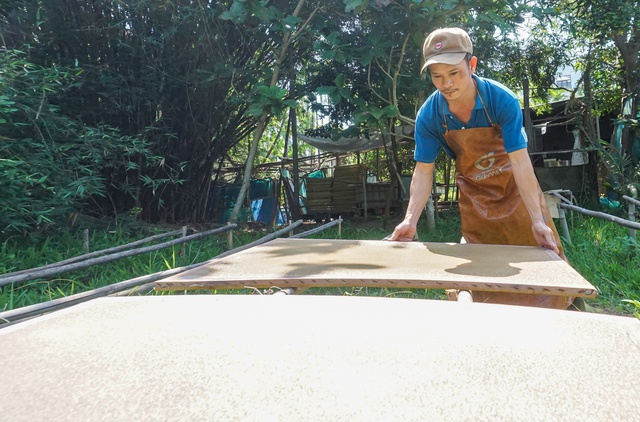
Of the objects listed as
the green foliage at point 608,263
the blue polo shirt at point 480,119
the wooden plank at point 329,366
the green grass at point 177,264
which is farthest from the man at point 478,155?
the green foliage at point 608,263

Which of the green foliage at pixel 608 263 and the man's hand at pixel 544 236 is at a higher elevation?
the man's hand at pixel 544 236

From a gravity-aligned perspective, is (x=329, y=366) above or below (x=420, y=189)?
below

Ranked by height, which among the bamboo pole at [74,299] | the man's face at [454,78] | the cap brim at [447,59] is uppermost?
the cap brim at [447,59]

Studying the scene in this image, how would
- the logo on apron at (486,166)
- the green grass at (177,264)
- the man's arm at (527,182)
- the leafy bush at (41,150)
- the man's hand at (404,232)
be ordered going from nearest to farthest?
1. the man's arm at (527,182)
2. the man's hand at (404,232)
3. the logo on apron at (486,166)
4. the green grass at (177,264)
5. the leafy bush at (41,150)

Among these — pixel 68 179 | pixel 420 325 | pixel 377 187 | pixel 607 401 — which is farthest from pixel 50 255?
pixel 377 187

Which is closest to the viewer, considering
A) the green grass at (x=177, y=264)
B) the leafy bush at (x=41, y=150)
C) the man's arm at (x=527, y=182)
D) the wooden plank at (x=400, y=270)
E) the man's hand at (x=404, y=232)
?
the wooden plank at (x=400, y=270)

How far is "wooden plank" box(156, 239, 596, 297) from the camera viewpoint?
40.3 inches

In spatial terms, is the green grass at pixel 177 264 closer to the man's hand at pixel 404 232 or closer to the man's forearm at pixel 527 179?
the man's hand at pixel 404 232

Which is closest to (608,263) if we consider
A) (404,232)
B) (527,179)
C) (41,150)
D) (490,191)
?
(490,191)

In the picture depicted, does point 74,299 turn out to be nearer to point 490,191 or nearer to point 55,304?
point 55,304

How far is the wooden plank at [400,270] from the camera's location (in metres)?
1.02

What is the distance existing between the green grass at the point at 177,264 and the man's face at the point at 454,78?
3.69 ft

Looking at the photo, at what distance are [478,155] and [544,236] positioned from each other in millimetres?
506

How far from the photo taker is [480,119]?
74.1 inches
